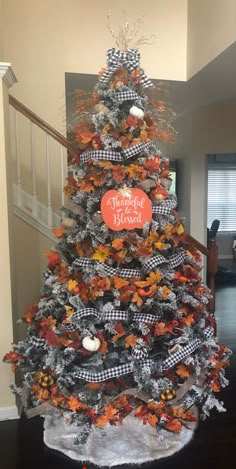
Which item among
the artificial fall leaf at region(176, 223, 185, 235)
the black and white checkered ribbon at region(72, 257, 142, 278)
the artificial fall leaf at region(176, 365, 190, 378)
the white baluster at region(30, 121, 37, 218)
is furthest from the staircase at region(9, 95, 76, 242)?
the artificial fall leaf at region(176, 365, 190, 378)

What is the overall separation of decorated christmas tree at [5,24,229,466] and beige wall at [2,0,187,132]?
152 centimetres

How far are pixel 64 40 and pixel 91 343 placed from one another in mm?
2723

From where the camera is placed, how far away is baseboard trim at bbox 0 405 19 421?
2312 mm

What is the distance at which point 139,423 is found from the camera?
2.18m

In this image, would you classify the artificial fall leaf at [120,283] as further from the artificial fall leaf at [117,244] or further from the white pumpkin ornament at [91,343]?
the white pumpkin ornament at [91,343]

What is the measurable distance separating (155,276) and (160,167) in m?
0.59

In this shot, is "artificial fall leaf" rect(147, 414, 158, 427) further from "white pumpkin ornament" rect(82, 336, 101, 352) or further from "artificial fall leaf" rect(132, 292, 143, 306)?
"artificial fall leaf" rect(132, 292, 143, 306)

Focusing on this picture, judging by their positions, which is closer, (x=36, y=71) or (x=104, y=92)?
(x=104, y=92)

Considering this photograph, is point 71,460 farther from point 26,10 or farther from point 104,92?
point 26,10

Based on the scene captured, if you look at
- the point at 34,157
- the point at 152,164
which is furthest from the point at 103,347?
the point at 34,157

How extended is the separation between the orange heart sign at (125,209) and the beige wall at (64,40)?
69.7 inches

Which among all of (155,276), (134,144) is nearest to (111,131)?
(134,144)

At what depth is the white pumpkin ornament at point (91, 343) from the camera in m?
1.87

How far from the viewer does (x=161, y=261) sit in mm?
1938
